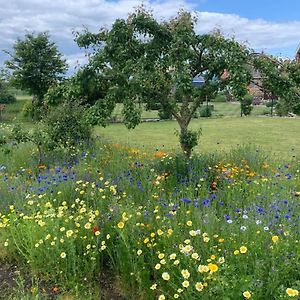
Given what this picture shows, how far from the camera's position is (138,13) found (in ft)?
21.1

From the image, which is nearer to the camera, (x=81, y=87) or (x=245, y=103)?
(x=81, y=87)

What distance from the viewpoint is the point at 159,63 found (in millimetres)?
6609

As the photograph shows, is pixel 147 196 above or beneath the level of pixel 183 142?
beneath

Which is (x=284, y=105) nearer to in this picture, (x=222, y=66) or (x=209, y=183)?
(x=222, y=66)

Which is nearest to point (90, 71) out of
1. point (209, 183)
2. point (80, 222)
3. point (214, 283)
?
point (209, 183)

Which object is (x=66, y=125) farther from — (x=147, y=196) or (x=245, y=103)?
(x=245, y=103)

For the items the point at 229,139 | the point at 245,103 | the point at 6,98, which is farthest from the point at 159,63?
the point at 6,98

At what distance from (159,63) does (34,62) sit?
2286 cm

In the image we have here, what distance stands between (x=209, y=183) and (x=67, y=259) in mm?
2531

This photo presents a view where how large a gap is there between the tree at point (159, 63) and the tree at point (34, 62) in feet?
70.1

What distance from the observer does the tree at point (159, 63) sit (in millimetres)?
5988

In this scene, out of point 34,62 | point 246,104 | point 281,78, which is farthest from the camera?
point 34,62

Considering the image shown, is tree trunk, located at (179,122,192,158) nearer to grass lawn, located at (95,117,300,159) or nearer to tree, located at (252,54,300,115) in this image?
tree, located at (252,54,300,115)

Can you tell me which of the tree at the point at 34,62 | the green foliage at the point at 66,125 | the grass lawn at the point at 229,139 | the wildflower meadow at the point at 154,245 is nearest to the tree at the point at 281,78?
the wildflower meadow at the point at 154,245
